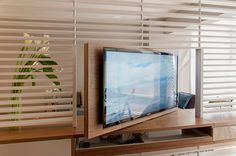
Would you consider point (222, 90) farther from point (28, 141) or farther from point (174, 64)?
point (28, 141)

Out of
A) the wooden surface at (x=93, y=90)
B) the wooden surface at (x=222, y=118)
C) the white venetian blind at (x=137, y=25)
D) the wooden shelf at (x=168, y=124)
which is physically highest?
the white venetian blind at (x=137, y=25)

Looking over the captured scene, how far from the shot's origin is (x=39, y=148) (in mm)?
1508

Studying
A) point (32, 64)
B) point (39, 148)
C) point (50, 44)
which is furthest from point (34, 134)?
point (50, 44)

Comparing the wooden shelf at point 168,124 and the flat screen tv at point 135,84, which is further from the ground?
the flat screen tv at point 135,84

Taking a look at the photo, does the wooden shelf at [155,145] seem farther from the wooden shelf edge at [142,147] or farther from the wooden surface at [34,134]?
the wooden surface at [34,134]

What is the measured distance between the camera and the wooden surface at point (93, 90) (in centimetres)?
131

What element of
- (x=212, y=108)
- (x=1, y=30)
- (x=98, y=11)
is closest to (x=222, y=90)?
(x=212, y=108)

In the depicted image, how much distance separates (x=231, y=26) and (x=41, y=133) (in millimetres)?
1879

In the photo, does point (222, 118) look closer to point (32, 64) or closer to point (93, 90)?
point (93, 90)

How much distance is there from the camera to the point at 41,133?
1517 mm

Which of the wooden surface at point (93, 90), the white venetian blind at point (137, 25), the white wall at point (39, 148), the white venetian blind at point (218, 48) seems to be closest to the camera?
the wooden surface at point (93, 90)

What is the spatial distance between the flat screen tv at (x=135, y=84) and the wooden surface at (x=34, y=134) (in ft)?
1.05

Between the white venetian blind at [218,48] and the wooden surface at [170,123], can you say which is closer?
the wooden surface at [170,123]

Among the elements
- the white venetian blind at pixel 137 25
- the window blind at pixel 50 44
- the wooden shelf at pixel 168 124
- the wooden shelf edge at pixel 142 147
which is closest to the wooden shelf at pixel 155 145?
the wooden shelf edge at pixel 142 147
